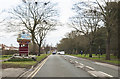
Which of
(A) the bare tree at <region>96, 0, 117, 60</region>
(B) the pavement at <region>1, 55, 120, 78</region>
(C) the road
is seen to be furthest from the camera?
(A) the bare tree at <region>96, 0, 117, 60</region>

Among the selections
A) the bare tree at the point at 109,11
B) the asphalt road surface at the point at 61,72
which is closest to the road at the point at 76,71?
the asphalt road surface at the point at 61,72

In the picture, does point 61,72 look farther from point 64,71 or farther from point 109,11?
point 109,11

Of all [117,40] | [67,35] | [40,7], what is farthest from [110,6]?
[67,35]

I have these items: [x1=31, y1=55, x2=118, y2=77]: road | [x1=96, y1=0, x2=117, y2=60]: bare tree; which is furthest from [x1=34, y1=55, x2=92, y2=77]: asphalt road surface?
[x1=96, y1=0, x2=117, y2=60]: bare tree

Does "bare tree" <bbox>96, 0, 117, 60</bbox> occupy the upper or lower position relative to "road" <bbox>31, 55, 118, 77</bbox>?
upper

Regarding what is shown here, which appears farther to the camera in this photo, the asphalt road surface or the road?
the road

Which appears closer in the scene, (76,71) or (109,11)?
(76,71)

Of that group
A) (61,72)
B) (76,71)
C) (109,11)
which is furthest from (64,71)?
(109,11)

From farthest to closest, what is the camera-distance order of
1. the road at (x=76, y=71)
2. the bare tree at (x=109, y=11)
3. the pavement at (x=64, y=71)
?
the bare tree at (x=109, y=11), the road at (x=76, y=71), the pavement at (x=64, y=71)

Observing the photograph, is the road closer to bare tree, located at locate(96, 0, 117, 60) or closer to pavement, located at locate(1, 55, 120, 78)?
pavement, located at locate(1, 55, 120, 78)

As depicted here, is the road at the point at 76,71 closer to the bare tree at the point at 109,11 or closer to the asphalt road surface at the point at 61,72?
the asphalt road surface at the point at 61,72

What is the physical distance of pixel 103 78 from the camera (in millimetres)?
10070

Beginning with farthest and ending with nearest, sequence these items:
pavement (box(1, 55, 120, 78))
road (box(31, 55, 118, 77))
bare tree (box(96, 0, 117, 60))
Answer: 1. bare tree (box(96, 0, 117, 60))
2. road (box(31, 55, 118, 77))
3. pavement (box(1, 55, 120, 78))

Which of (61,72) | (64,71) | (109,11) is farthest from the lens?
(109,11)
